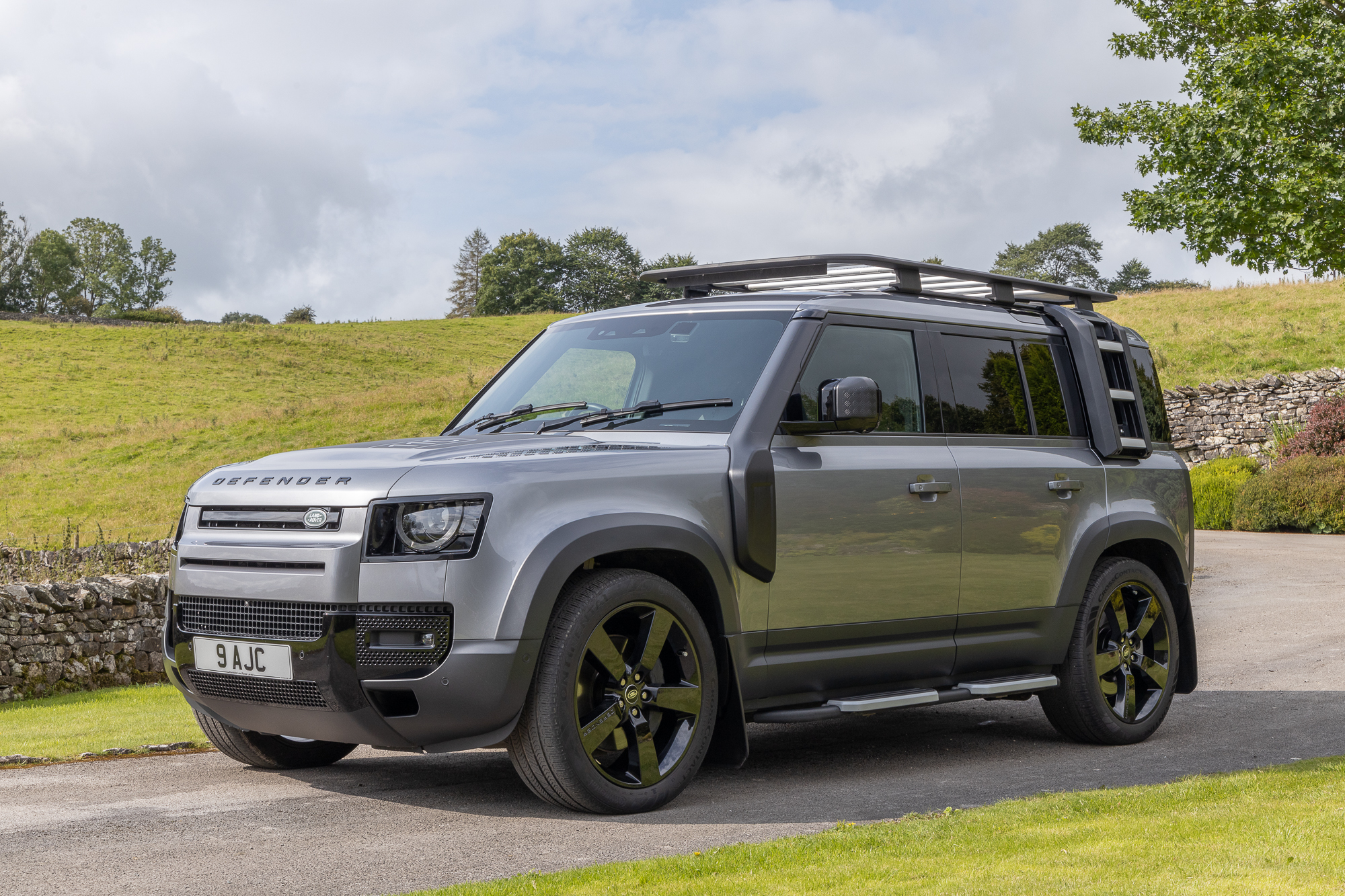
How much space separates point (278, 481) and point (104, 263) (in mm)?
126452

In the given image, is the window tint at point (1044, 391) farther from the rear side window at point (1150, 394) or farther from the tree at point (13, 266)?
the tree at point (13, 266)

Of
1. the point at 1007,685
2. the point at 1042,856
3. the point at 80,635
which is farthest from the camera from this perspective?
the point at 80,635

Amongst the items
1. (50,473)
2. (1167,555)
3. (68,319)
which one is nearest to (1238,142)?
(1167,555)

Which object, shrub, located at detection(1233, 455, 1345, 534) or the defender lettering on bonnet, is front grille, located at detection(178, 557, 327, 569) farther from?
shrub, located at detection(1233, 455, 1345, 534)

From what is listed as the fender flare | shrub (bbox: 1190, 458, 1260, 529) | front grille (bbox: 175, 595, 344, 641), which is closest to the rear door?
the fender flare

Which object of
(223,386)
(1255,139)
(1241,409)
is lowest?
(1241,409)

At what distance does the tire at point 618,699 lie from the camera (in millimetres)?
5227

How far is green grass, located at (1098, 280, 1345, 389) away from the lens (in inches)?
1505

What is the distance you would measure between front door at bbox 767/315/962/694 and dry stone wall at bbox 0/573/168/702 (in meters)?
7.92

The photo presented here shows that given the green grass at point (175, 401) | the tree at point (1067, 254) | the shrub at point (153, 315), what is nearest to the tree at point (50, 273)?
the shrub at point (153, 315)

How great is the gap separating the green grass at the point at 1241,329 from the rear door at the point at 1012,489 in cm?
3074

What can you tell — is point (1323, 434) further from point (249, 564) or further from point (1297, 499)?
point (249, 564)

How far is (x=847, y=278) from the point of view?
742cm

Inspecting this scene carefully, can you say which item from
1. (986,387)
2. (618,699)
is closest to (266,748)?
(618,699)
